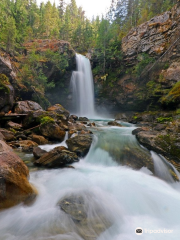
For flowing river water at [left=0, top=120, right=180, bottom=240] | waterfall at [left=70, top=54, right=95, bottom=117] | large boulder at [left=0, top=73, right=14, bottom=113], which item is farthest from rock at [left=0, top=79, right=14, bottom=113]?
waterfall at [left=70, top=54, right=95, bottom=117]

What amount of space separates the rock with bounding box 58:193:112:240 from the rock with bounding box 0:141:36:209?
0.87 meters

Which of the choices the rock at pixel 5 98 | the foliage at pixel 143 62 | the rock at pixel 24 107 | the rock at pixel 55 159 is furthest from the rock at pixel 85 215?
the foliage at pixel 143 62

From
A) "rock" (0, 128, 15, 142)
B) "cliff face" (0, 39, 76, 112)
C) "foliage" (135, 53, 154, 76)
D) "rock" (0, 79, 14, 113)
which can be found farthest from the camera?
"foliage" (135, 53, 154, 76)

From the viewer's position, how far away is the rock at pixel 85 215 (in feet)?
8.84

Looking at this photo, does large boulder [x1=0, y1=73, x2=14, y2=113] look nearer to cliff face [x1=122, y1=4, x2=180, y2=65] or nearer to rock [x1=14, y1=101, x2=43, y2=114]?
rock [x1=14, y1=101, x2=43, y2=114]

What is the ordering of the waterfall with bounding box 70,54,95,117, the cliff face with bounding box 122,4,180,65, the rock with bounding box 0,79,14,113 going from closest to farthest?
the rock with bounding box 0,79,14,113 < the cliff face with bounding box 122,4,180,65 < the waterfall with bounding box 70,54,95,117

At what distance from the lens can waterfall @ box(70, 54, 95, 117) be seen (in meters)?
23.1

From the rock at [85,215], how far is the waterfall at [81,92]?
19553mm

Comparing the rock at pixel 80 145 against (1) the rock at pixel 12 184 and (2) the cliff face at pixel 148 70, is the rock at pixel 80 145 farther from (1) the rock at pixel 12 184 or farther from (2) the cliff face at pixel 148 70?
(2) the cliff face at pixel 148 70

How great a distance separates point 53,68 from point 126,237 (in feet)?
67.2

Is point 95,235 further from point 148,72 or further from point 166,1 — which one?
point 166,1

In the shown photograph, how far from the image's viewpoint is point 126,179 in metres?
4.69

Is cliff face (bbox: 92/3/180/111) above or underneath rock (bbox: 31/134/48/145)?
above

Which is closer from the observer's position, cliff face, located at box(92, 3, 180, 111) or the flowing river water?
the flowing river water
